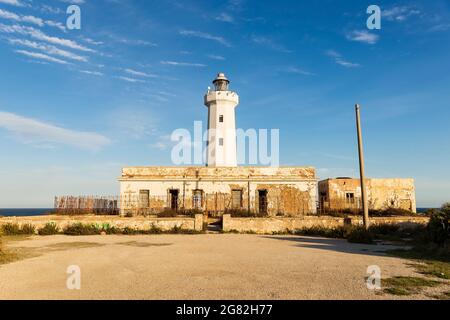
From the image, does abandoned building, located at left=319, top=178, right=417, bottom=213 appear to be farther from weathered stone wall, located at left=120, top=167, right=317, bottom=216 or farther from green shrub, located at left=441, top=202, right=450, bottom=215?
green shrub, located at left=441, top=202, right=450, bottom=215

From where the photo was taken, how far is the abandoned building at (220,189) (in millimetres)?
21969

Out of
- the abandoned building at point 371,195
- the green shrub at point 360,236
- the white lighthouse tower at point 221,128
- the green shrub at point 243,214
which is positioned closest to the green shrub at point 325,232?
the green shrub at point 360,236

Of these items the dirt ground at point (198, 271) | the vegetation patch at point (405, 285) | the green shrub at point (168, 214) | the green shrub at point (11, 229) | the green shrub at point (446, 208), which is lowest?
the dirt ground at point (198, 271)

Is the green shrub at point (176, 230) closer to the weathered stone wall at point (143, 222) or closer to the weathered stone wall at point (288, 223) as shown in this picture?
the weathered stone wall at point (143, 222)

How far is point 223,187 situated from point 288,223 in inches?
294

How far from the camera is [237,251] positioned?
32.9 ft

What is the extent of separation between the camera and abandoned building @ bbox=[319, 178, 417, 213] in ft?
74.9

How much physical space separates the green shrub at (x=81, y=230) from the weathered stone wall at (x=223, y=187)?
6.60 metres

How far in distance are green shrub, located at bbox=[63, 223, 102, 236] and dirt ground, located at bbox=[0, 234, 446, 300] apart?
3.65 m

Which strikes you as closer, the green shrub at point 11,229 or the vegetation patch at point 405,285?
the vegetation patch at point 405,285

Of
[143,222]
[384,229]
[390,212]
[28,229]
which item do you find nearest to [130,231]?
[143,222]

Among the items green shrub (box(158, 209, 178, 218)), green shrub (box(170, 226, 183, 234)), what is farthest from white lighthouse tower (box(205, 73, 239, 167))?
green shrub (box(170, 226, 183, 234))
